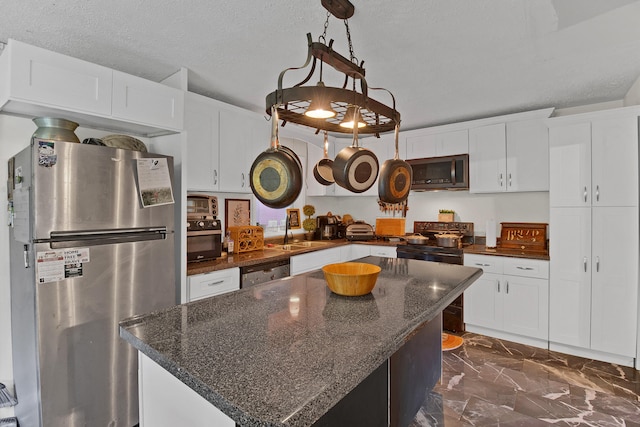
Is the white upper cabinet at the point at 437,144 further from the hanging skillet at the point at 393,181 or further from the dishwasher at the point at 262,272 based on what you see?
the hanging skillet at the point at 393,181

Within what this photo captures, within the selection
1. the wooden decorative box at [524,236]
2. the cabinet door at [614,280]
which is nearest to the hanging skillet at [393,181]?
the cabinet door at [614,280]

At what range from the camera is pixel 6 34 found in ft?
6.58

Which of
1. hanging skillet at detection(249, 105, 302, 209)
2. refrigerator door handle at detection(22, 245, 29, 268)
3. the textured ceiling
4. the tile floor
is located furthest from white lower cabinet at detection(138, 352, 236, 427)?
the textured ceiling

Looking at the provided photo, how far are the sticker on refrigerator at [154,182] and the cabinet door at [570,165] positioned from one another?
3.37 meters

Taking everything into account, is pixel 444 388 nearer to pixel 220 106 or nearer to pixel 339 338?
pixel 339 338

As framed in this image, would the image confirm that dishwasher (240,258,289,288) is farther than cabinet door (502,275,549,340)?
No

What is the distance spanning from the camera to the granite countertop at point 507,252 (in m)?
3.21

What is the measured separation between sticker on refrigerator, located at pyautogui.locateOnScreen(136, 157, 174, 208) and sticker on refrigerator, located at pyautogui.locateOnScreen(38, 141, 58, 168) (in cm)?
43

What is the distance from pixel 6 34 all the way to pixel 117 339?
6.52 ft

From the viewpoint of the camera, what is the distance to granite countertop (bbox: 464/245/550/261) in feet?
10.5

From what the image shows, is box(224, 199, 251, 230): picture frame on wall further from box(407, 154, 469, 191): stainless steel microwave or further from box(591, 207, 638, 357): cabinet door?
box(591, 207, 638, 357): cabinet door

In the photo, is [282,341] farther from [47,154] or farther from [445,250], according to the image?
[445,250]

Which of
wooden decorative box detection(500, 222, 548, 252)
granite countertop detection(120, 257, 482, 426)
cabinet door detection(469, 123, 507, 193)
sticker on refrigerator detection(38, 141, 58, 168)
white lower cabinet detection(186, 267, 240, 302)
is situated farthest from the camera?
cabinet door detection(469, 123, 507, 193)

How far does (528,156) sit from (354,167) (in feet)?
9.44
